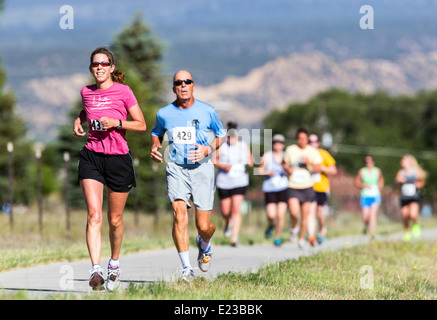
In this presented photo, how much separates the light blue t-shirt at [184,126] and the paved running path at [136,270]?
1222 mm

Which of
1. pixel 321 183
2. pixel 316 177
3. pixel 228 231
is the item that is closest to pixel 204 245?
pixel 228 231

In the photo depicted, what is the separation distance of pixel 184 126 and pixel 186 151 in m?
0.26

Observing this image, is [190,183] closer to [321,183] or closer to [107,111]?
[107,111]

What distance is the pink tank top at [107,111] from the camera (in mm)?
8031

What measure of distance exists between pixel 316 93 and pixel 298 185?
362ft

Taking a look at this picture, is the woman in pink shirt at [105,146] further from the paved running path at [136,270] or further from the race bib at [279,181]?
the race bib at [279,181]

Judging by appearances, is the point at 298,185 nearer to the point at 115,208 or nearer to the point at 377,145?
the point at 115,208

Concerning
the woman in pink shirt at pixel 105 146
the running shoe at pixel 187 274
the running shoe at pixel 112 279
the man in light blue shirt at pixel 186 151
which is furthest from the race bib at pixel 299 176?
the running shoe at pixel 112 279

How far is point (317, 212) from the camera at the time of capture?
16.7 metres

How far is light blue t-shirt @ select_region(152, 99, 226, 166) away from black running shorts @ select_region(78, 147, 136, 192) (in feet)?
2.07

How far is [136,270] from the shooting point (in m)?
9.95

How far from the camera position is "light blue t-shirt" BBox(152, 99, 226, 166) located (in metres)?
8.56

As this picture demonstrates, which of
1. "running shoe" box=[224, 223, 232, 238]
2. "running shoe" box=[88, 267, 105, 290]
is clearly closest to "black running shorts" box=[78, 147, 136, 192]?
"running shoe" box=[88, 267, 105, 290]
